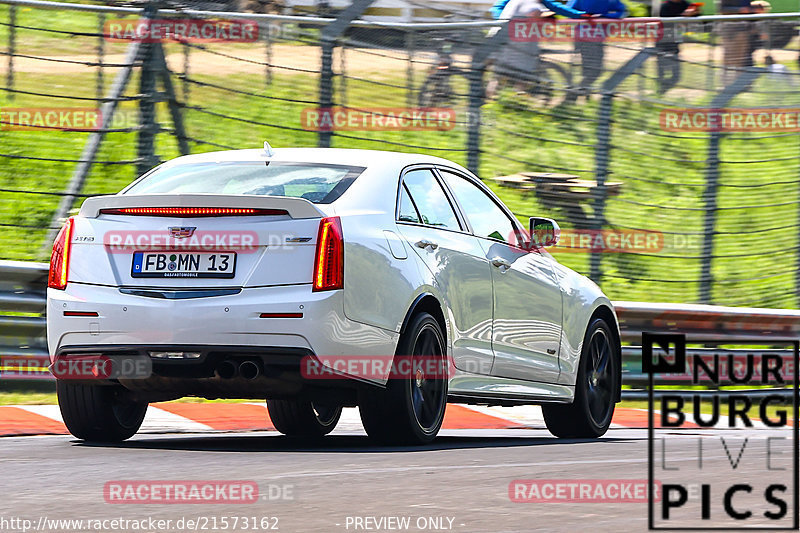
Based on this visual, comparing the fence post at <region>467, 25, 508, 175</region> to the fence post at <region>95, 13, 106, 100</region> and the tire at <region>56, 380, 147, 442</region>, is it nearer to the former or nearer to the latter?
the fence post at <region>95, 13, 106, 100</region>

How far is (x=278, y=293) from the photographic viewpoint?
24.1ft

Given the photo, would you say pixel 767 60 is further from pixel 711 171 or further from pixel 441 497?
pixel 441 497

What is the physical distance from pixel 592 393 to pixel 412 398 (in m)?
2.37

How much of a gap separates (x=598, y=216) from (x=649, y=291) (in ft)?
2.92

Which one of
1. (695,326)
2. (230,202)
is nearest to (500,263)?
(230,202)

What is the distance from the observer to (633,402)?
12.9 m

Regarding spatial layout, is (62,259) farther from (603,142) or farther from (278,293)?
(603,142)

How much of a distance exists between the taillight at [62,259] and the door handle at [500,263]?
2.37m

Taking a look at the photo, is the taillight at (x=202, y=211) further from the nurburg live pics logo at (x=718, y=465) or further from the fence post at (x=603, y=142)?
the fence post at (x=603, y=142)

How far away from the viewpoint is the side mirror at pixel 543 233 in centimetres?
942

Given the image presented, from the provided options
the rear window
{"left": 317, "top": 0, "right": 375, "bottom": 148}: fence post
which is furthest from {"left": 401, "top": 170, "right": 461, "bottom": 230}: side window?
{"left": 317, "top": 0, "right": 375, "bottom": 148}: fence post

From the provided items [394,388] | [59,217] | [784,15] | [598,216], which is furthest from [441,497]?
[784,15]

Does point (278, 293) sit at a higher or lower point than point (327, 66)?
lower

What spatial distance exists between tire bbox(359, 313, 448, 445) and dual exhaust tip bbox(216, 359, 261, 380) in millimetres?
589
